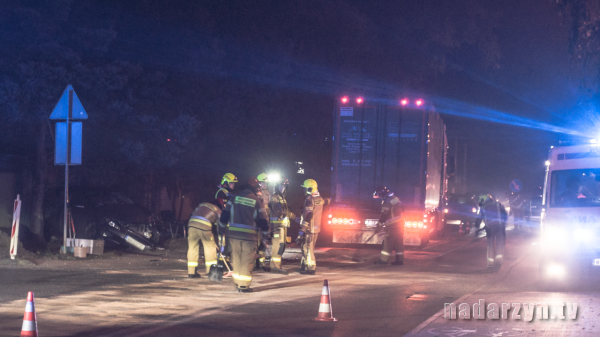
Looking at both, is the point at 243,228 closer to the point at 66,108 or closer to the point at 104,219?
the point at 66,108

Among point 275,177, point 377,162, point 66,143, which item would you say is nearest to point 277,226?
point 66,143

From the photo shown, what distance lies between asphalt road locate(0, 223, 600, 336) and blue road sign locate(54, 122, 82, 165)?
2.06 m

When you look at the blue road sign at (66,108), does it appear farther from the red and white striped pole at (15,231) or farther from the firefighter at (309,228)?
the firefighter at (309,228)

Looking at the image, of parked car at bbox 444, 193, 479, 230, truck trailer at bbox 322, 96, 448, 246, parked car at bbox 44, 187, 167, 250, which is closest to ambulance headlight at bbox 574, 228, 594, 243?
truck trailer at bbox 322, 96, 448, 246

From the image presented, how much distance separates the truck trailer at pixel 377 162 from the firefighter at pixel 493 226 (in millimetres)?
2803

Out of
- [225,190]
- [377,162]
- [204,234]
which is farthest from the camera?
[377,162]

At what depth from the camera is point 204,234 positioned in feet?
38.0

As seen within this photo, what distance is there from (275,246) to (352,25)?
9.57 m

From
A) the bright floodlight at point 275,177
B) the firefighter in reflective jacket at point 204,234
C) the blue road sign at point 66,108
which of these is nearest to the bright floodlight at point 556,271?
the firefighter in reflective jacket at point 204,234

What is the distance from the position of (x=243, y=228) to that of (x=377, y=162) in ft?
26.3

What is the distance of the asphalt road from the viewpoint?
7676 millimetres

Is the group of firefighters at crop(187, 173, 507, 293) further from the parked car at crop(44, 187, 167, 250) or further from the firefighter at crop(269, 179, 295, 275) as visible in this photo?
the parked car at crop(44, 187, 167, 250)

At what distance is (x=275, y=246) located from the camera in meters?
13.2

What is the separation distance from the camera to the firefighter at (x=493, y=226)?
575 inches
